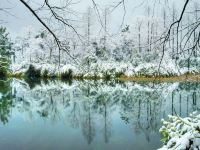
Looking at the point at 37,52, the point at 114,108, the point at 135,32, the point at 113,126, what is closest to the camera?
the point at 113,126

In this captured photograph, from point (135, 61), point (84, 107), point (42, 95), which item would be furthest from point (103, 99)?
point (135, 61)

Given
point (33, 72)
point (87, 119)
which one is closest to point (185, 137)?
point (87, 119)

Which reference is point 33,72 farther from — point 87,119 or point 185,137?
point 185,137

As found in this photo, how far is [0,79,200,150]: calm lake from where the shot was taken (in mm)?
9828

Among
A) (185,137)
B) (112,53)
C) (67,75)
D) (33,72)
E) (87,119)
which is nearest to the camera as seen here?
(185,137)

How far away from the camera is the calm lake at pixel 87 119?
9.83 m

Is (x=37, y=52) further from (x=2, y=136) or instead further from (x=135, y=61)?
(x=2, y=136)

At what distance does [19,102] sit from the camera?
17.9 m

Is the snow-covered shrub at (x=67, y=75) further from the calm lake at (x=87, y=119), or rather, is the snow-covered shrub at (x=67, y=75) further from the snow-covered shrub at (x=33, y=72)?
the calm lake at (x=87, y=119)

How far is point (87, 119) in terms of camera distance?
1343 cm

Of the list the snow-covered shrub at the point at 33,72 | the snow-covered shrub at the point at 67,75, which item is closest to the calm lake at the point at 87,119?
the snow-covered shrub at the point at 67,75

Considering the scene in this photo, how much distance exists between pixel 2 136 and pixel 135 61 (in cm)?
3053

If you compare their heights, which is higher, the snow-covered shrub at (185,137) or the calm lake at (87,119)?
the snow-covered shrub at (185,137)

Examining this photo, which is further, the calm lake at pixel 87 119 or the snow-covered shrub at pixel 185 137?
the calm lake at pixel 87 119
